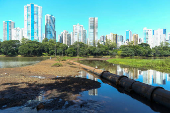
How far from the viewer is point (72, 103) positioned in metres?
5.09

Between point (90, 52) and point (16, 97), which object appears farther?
point (90, 52)

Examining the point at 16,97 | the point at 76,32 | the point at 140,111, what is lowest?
the point at 140,111

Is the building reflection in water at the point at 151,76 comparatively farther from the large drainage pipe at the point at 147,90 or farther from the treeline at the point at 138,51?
the treeline at the point at 138,51

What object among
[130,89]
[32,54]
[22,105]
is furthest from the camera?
[32,54]

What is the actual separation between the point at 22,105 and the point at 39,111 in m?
0.97

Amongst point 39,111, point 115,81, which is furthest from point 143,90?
point 39,111

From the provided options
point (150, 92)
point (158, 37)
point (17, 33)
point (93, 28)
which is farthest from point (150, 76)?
point (17, 33)

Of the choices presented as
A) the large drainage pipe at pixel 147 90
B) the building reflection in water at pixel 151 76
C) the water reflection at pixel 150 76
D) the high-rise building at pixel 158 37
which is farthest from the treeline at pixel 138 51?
the large drainage pipe at pixel 147 90

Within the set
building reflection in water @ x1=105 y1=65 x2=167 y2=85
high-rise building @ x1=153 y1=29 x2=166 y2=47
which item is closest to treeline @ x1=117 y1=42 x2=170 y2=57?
high-rise building @ x1=153 y1=29 x2=166 y2=47

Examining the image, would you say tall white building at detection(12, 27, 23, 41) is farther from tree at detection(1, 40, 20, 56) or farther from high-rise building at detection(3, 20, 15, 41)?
tree at detection(1, 40, 20, 56)

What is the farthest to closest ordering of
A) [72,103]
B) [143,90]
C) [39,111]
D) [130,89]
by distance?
[130,89] → [143,90] → [72,103] → [39,111]

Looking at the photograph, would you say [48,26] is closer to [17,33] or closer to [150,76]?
[17,33]

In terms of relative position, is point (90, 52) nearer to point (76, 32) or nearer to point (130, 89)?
point (76, 32)

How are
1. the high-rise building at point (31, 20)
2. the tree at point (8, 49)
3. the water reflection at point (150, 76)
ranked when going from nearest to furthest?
the water reflection at point (150, 76) → the tree at point (8, 49) → the high-rise building at point (31, 20)
